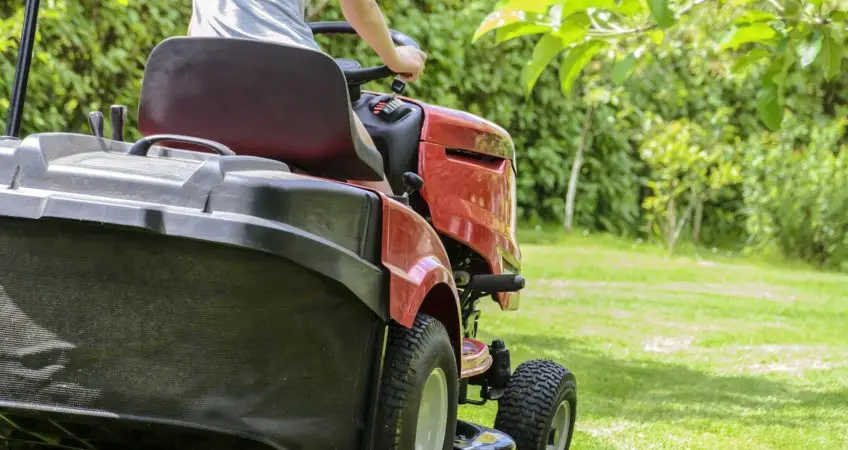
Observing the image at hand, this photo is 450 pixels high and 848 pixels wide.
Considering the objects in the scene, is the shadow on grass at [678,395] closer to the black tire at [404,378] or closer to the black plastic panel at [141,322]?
the black tire at [404,378]

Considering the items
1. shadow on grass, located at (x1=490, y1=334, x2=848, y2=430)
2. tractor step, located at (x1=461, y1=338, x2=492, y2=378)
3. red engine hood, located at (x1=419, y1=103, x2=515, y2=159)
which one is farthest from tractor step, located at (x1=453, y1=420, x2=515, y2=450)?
shadow on grass, located at (x1=490, y1=334, x2=848, y2=430)

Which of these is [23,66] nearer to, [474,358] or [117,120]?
[117,120]

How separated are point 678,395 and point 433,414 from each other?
11.0 ft

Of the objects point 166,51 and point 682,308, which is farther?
point 682,308

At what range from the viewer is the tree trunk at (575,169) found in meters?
14.1

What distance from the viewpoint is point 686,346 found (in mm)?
7695

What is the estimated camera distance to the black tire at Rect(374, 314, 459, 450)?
2.60 metres

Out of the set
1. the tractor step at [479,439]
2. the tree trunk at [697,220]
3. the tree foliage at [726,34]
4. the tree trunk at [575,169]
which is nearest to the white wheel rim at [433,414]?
the tractor step at [479,439]

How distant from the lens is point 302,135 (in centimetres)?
267

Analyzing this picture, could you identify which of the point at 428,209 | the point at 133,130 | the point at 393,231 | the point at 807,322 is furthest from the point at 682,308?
the point at 393,231

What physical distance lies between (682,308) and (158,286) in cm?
723

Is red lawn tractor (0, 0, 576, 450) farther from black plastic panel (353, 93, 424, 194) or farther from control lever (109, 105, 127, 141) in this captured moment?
black plastic panel (353, 93, 424, 194)

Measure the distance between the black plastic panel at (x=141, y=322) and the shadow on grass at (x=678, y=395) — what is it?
3.05 metres

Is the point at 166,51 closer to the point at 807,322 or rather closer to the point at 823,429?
the point at 823,429
